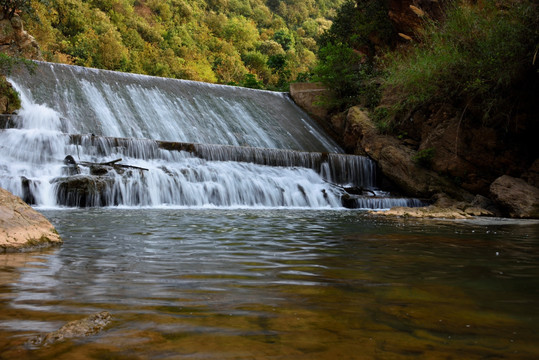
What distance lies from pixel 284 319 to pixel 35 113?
14998 millimetres

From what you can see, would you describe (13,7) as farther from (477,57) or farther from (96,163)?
(477,57)

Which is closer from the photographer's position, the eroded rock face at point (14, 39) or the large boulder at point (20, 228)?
the large boulder at point (20, 228)

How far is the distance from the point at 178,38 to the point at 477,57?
34.3 metres

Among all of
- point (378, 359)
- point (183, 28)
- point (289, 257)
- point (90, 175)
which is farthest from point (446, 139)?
point (183, 28)

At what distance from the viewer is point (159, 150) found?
A: 13.7m

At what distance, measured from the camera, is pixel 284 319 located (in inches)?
76.7

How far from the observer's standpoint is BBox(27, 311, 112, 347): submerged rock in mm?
1559

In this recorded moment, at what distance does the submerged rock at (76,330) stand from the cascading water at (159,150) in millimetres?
9302

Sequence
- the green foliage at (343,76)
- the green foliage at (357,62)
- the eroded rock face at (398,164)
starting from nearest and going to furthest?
the eroded rock face at (398,164), the green foliage at (357,62), the green foliage at (343,76)

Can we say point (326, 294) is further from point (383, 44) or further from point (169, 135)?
point (383, 44)

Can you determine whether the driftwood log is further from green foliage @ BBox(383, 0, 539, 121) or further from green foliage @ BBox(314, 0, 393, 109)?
green foliage @ BBox(314, 0, 393, 109)

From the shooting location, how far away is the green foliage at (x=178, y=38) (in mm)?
30234

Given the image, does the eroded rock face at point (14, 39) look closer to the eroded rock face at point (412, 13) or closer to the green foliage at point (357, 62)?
the green foliage at point (357, 62)

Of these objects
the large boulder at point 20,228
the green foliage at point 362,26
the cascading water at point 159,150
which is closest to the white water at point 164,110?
the cascading water at point 159,150
